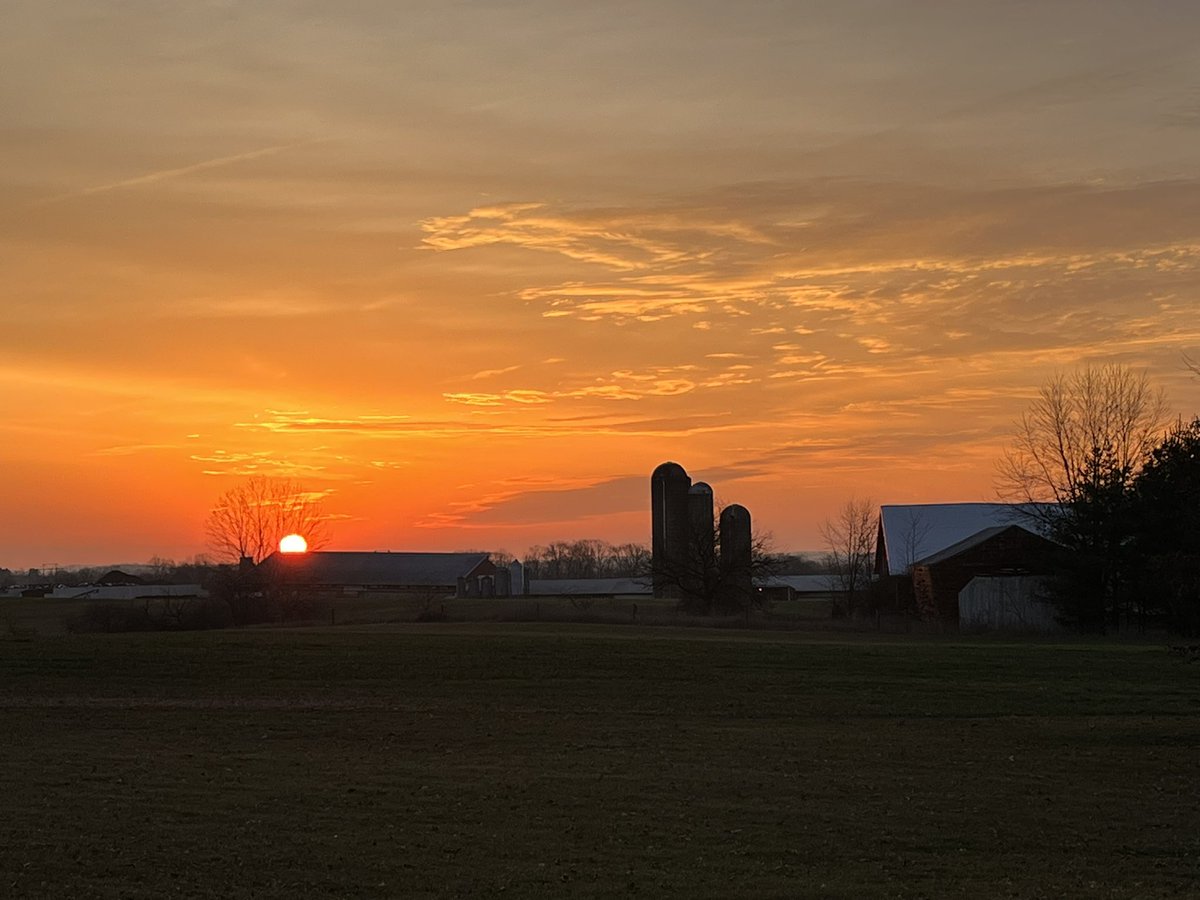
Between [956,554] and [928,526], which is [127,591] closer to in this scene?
[928,526]

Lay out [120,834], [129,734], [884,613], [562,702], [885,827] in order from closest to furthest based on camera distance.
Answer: [120,834], [885,827], [129,734], [562,702], [884,613]

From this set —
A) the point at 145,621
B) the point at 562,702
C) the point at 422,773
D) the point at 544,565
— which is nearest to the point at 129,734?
the point at 422,773

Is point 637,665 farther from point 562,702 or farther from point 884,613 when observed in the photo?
point 884,613

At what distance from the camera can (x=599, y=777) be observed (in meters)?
18.8

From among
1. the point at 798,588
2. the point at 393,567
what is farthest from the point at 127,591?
the point at 798,588

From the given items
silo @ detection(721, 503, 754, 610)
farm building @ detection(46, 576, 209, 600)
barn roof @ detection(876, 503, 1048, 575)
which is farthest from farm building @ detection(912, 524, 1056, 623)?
farm building @ detection(46, 576, 209, 600)

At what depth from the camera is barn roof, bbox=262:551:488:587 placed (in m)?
116

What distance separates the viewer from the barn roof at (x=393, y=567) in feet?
380

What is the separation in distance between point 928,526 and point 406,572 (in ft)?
185

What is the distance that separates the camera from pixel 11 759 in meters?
20.2

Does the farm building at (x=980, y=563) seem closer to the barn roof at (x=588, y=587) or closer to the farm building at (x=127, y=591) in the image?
the barn roof at (x=588, y=587)

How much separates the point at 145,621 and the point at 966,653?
35183 millimetres

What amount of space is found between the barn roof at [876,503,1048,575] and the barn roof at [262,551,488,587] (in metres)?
49.6

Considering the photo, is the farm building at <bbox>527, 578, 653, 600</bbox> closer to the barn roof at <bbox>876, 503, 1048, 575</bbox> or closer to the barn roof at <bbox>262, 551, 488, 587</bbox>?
the barn roof at <bbox>262, 551, 488, 587</bbox>
